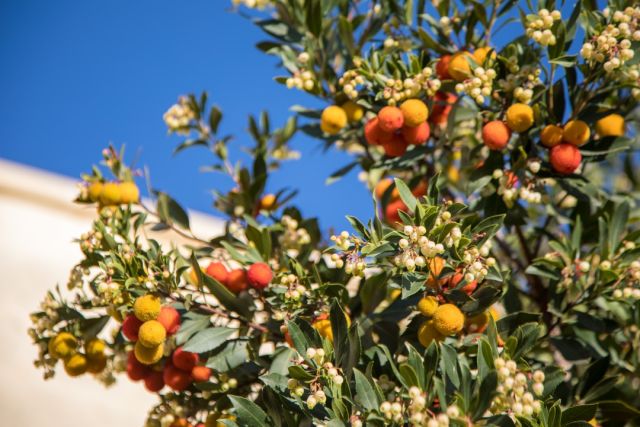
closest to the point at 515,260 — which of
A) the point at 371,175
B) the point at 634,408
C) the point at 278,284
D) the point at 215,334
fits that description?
the point at 371,175

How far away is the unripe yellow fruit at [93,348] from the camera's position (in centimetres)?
165

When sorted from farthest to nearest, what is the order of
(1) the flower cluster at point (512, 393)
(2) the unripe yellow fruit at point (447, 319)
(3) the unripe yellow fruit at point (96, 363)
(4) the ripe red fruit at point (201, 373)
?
(3) the unripe yellow fruit at point (96, 363) < (4) the ripe red fruit at point (201, 373) < (2) the unripe yellow fruit at point (447, 319) < (1) the flower cluster at point (512, 393)

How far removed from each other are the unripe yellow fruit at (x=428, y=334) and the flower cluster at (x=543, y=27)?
587 millimetres

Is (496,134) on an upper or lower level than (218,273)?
upper

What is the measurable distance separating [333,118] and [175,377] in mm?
655

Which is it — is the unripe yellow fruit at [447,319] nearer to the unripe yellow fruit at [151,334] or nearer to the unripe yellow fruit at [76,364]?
the unripe yellow fruit at [151,334]

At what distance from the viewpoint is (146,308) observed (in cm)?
142

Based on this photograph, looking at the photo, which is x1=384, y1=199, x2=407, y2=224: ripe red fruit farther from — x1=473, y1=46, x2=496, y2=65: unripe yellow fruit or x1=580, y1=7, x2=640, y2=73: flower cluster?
x1=580, y1=7, x2=640, y2=73: flower cluster

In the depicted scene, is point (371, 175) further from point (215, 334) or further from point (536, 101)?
point (215, 334)

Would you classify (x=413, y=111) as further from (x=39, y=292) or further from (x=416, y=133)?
(x=39, y=292)

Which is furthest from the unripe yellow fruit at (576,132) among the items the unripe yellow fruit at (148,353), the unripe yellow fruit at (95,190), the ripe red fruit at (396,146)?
the unripe yellow fruit at (95,190)

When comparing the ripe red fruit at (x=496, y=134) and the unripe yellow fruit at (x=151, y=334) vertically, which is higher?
the ripe red fruit at (x=496, y=134)

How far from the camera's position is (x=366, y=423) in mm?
1183

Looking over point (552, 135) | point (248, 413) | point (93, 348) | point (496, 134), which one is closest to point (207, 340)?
point (248, 413)
